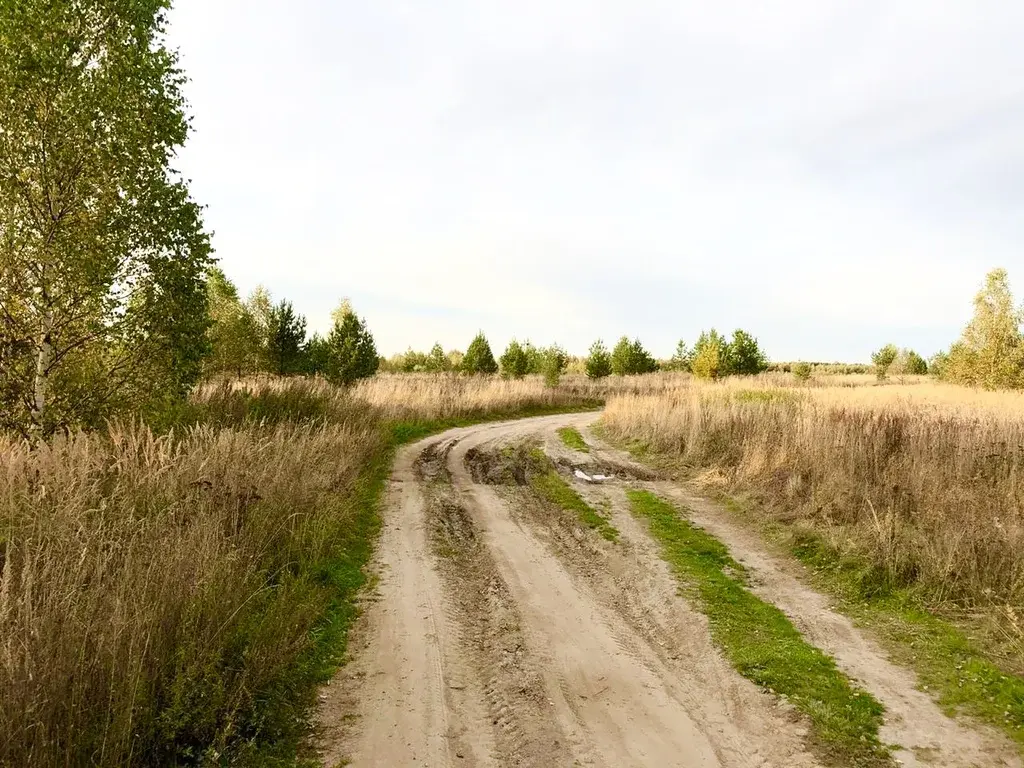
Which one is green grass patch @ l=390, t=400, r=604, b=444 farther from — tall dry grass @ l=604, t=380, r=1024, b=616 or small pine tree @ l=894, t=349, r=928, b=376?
small pine tree @ l=894, t=349, r=928, b=376

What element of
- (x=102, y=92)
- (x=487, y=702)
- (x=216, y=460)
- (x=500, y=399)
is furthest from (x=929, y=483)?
(x=500, y=399)

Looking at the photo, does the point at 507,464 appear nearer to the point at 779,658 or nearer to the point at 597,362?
the point at 779,658

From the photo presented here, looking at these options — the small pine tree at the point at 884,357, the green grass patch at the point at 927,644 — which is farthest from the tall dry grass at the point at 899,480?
the small pine tree at the point at 884,357

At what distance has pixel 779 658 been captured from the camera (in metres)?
4.56

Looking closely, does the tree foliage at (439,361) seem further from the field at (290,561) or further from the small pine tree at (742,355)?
the field at (290,561)

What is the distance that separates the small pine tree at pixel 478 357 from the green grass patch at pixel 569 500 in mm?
32973

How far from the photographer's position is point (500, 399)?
25781mm

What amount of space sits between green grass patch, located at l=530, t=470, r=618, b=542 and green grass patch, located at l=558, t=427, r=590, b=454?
12.0ft

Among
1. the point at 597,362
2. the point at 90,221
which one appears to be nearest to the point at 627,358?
the point at 597,362

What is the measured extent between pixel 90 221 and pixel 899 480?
40.3 ft

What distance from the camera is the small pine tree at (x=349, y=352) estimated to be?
23.5 metres

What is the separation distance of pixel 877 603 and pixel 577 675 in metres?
3.80

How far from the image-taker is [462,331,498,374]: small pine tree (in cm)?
4500

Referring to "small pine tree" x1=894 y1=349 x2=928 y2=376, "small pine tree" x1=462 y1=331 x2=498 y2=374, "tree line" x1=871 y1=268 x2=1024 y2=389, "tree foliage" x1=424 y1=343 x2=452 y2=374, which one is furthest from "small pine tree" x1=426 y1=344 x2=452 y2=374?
"small pine tree" x1=894 y1=349 x2=928 y2=376
